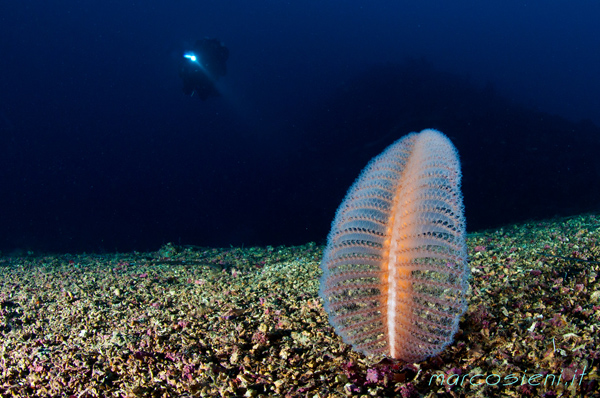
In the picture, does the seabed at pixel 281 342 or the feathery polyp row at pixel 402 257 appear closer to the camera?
the feathery polyp row at pixel 402 257

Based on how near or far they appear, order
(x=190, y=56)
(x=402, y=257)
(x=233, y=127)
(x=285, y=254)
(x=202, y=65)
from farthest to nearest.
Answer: (x=233, y=127), (x=202, y=65), (x=190, y=56), (x=285, y=254), (x=402, y=257)

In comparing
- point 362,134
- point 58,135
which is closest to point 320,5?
point 58,135

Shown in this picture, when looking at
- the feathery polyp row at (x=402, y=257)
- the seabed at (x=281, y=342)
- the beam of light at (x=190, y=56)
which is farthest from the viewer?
the beam of light at (x=190, y=56)

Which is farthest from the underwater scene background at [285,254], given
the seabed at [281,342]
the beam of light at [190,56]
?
the beam of light at [190,56]

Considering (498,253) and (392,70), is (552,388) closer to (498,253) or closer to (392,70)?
(498,253)

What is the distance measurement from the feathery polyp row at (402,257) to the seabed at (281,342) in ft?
0.80

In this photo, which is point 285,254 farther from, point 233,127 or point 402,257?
point 233,127

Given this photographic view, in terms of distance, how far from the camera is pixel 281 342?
6.67 feet

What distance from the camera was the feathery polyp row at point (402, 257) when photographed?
1.40 metres

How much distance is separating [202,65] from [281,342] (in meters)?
19.0

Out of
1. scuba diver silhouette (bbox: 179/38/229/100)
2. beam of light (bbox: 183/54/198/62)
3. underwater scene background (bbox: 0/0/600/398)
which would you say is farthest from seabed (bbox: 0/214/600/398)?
beam of light (bbox: 183/54/198/62)

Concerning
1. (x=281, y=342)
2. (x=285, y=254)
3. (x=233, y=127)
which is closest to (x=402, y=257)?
(x=281, y=342)

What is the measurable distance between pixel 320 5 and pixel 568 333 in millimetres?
95677

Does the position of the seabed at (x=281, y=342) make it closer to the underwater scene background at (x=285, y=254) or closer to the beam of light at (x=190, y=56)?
the underwater scene background at (x=285, y=254)
